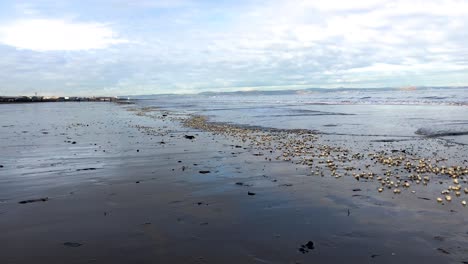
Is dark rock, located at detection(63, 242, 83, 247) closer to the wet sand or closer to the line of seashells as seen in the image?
the wet sand

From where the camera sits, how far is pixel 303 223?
27.1 feet

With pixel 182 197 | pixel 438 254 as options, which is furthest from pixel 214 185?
pixel 438 254

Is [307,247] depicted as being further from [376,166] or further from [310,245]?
[376,166]

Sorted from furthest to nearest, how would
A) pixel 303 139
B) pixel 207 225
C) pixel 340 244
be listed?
pixel 303 139 < pixel 207 225 < pixel 340 244

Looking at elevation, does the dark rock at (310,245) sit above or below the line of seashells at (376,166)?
below

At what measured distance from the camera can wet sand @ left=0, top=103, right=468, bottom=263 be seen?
22.3 ft

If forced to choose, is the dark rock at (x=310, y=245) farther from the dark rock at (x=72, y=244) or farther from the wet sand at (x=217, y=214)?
the dark rock at (x=72, y=244)

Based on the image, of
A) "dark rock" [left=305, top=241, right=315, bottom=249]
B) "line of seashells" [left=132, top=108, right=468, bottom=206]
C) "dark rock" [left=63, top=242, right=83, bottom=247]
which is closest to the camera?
"dark rock" [left=305, top=241, right=315, bottom=249]

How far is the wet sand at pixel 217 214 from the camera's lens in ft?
22.3

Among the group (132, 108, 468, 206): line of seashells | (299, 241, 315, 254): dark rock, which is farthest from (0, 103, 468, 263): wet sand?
(132, 108, 468, 206): line of seashells

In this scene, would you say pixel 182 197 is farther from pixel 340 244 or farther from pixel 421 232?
pixel 421 232

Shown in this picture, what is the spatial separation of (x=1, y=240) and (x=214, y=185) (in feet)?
19.0

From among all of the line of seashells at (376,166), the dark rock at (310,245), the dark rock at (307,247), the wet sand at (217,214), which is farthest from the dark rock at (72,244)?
the line of seashells at (376,166)

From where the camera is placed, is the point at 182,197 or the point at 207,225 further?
the point at 182,197
